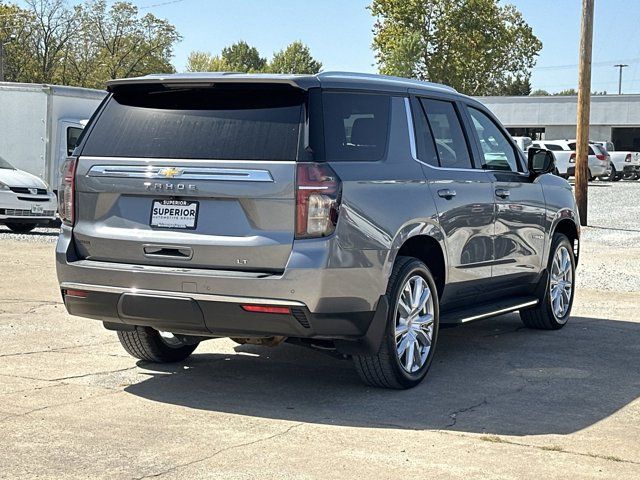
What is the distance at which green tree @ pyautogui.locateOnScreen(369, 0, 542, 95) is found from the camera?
86.8 m

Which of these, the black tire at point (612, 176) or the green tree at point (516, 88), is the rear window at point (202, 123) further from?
the green tree at point (516, 88)

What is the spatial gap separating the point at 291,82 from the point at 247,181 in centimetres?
63

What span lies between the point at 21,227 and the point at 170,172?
1485 centimetres

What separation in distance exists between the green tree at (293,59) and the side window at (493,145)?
149 m

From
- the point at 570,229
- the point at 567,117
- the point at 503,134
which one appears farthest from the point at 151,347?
the point at 567,117

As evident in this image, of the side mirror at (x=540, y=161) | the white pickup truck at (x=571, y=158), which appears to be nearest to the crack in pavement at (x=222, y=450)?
the side mirror at (x=540, y=161)

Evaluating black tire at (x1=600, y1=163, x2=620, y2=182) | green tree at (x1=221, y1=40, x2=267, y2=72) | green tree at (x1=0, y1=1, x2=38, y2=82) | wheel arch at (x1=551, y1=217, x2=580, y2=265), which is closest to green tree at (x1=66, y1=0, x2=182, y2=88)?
green tree at (x1=0, y1=1, x2=38, y2=82)

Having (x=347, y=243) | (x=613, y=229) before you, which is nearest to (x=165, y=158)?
(x=347, y=243)

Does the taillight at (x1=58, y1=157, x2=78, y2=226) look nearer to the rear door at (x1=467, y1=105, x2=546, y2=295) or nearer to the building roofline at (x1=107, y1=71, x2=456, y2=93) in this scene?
the building roofline at (x1=107, y1=71, x2=456, y2=93)

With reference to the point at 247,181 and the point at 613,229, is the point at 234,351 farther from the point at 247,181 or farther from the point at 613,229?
the point at 613,229

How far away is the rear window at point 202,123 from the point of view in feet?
21.8

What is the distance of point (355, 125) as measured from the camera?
23.0 ft

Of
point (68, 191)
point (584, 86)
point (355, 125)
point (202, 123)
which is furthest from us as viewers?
point (584, 86)

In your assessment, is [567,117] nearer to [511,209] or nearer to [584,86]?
[584,86]
